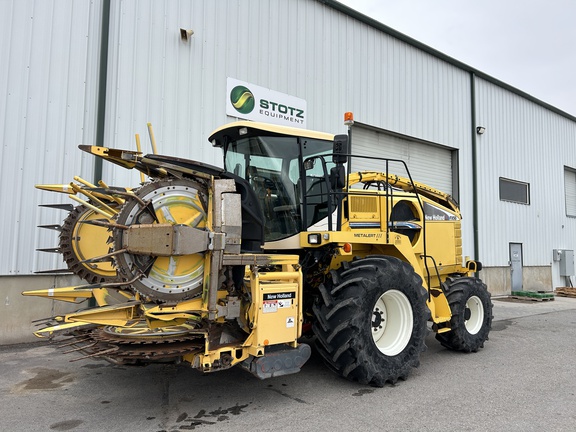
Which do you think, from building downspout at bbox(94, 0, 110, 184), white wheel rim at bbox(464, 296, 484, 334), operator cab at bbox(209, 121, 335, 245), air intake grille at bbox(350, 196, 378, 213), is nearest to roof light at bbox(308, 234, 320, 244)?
operator cab at bbox(209, 121, 335, 245)

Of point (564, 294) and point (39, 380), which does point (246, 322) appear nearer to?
A: point (39, 380)

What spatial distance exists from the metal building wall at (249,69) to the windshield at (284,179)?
148 inches

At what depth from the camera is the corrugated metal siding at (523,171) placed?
14812 millimetres

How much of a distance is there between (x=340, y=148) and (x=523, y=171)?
46.9 ft

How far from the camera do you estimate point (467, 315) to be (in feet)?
21.9

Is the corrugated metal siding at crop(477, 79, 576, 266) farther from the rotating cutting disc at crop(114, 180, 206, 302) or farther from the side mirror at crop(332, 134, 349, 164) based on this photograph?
the rotating cutting disc at crop(114, 180, 206, 302)

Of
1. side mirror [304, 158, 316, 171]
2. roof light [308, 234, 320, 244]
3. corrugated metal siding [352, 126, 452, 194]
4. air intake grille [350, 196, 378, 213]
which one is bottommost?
roof light [308, 234, 320, 244]

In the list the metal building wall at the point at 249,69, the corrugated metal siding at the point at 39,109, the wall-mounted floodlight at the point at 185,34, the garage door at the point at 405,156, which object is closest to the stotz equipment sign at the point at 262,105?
the metal building wall at the point at 249,69

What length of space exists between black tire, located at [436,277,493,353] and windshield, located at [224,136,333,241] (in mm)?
2729

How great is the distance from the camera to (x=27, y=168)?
698 cm

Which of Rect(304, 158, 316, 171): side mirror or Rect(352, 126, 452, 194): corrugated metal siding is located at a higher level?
Rect(352, 126, 452, 194): corrugated metal siding

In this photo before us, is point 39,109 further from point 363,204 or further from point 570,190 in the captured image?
point 570,190

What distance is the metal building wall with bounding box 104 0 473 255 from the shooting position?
26.1 ft

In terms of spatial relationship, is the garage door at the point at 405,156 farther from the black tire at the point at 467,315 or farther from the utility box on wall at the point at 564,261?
the utility box on wall at the point at 564,261
